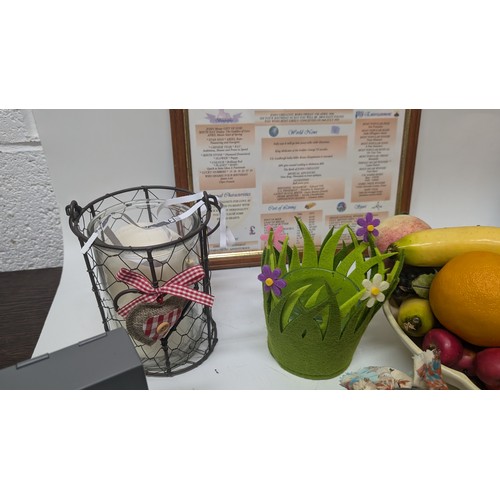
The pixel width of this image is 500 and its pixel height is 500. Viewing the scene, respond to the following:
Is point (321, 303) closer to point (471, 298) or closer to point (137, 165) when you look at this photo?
point (471, 298)

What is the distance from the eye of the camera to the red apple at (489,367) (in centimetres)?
45

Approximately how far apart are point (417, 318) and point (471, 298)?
0.21 feet

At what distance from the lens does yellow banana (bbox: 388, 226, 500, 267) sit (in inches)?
20.8

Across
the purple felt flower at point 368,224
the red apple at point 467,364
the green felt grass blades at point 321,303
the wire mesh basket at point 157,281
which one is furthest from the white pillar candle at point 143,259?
the red apple at point 467,364

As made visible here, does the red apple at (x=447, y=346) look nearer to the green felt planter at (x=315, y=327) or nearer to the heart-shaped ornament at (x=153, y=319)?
the green felt planter at (x=315, y=327)

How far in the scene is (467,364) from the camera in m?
0.48

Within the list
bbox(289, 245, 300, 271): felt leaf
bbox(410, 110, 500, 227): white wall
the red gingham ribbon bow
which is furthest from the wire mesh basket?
bbox(410, 110, 500, 227): white wall

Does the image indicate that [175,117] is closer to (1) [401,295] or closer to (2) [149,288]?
(2) [149,288]

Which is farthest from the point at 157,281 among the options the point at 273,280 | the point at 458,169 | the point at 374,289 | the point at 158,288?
the point at 458,169

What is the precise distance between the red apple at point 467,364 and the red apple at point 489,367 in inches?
0.5

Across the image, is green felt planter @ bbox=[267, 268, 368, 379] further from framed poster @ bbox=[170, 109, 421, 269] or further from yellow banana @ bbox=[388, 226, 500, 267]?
framed poster @ bbox=[170, 109, 421, 269]

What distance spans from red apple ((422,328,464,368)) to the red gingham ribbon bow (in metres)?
0.24

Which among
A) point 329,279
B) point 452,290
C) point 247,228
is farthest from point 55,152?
point 452,290

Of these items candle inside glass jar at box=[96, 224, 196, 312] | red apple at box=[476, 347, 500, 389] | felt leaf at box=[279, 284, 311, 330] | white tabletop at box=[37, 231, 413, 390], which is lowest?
white tabletop at box=[37, 231, 413, 390]
